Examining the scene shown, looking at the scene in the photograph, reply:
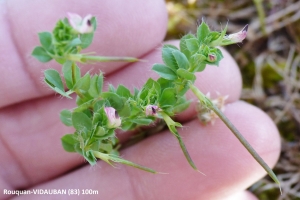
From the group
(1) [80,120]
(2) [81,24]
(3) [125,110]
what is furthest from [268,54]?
(2) [81,24]

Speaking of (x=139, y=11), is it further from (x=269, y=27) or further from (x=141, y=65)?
(x=269, y=27)

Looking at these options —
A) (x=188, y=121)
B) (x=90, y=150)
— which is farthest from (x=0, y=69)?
(x=188, y=121)

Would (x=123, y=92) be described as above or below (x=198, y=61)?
below

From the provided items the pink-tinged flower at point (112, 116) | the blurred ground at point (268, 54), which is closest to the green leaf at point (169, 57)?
the pink-tinged flower at point (112, 116)

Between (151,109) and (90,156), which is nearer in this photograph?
(151,109)

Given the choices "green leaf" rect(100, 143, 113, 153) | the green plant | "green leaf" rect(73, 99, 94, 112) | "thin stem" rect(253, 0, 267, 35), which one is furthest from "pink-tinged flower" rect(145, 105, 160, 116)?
"thin stem" rect(253, 0, 267, 35)

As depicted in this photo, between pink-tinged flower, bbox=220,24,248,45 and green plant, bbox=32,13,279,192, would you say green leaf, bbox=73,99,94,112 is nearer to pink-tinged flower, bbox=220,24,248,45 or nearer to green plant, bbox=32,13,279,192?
green plant, bbox=32,13,279,192

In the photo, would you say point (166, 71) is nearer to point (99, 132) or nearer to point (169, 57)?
point (169, 57)
